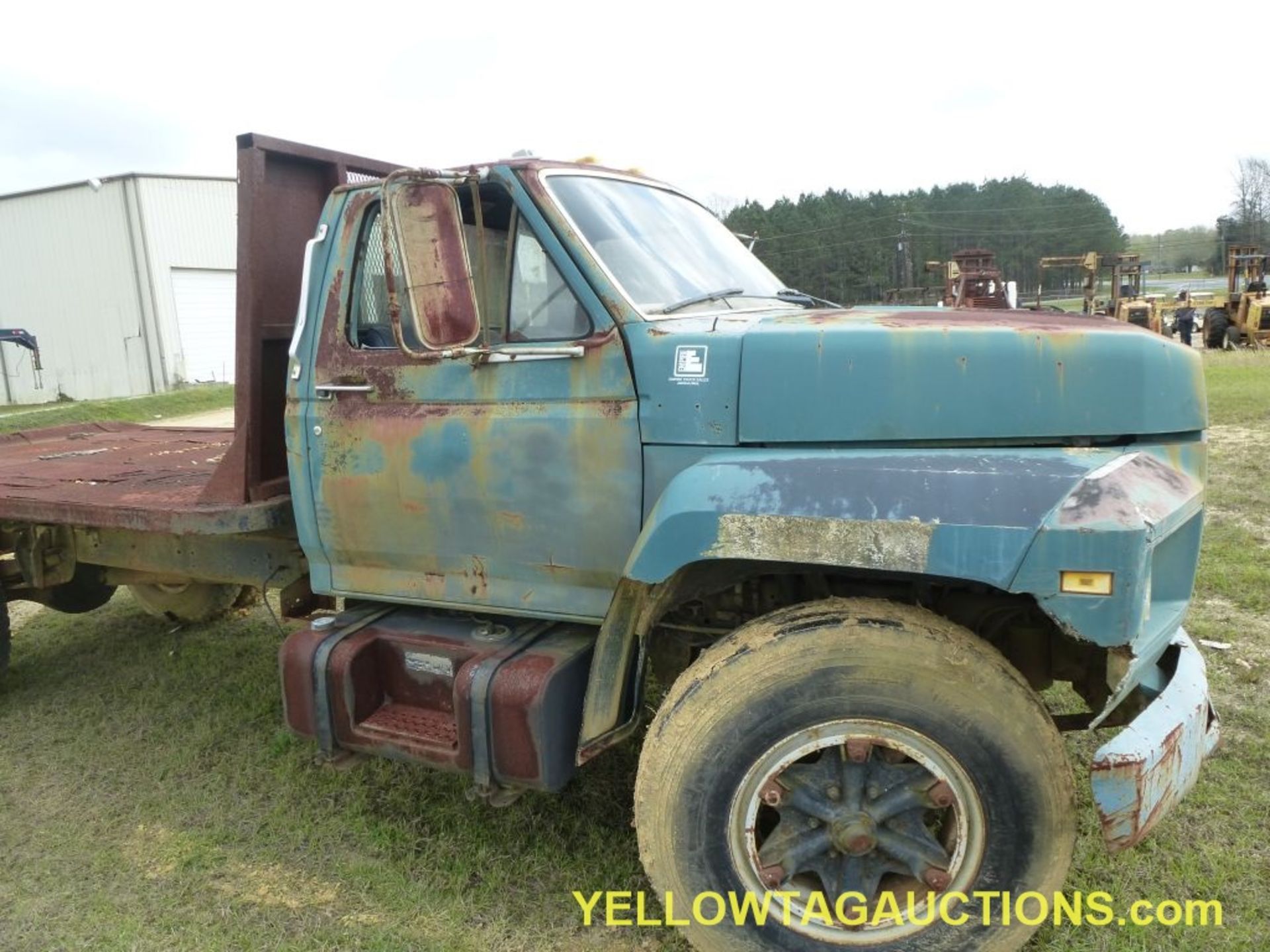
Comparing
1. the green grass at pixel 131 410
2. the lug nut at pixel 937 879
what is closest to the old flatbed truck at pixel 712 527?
the lug nut at pixel 937 879

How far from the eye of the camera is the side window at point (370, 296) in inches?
124

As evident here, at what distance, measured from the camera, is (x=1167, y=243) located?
223 ft

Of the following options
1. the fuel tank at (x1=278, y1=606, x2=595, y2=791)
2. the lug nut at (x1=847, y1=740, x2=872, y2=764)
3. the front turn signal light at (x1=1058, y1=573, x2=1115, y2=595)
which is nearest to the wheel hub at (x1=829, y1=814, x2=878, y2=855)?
the lug nut at (x1=847, y1=740, x2=872, y2=764)

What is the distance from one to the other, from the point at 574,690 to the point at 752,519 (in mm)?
950

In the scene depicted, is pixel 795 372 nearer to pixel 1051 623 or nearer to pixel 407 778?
pixel 1051 623

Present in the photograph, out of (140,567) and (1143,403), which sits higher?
(1143,403)

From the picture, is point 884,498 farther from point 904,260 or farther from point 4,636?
point 904,260

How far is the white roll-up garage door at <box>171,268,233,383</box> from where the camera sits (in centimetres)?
2370

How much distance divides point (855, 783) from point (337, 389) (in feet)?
6.83

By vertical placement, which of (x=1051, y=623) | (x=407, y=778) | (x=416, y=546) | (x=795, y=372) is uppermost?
(x=795, y=372)

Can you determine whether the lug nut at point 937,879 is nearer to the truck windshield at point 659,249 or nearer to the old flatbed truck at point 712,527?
the old flatbed truck at point 712,527

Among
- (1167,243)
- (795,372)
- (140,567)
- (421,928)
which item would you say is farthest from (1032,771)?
(1167,243)

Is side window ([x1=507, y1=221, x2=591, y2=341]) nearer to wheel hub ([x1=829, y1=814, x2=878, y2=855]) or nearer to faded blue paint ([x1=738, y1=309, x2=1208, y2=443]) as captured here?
faded blue paint ([x1=738, y1=309, x2=1208, y2=443])

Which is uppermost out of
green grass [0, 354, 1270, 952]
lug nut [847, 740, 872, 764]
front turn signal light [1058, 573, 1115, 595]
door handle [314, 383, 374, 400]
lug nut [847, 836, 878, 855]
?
door handle [314, 383, 374, 400]
